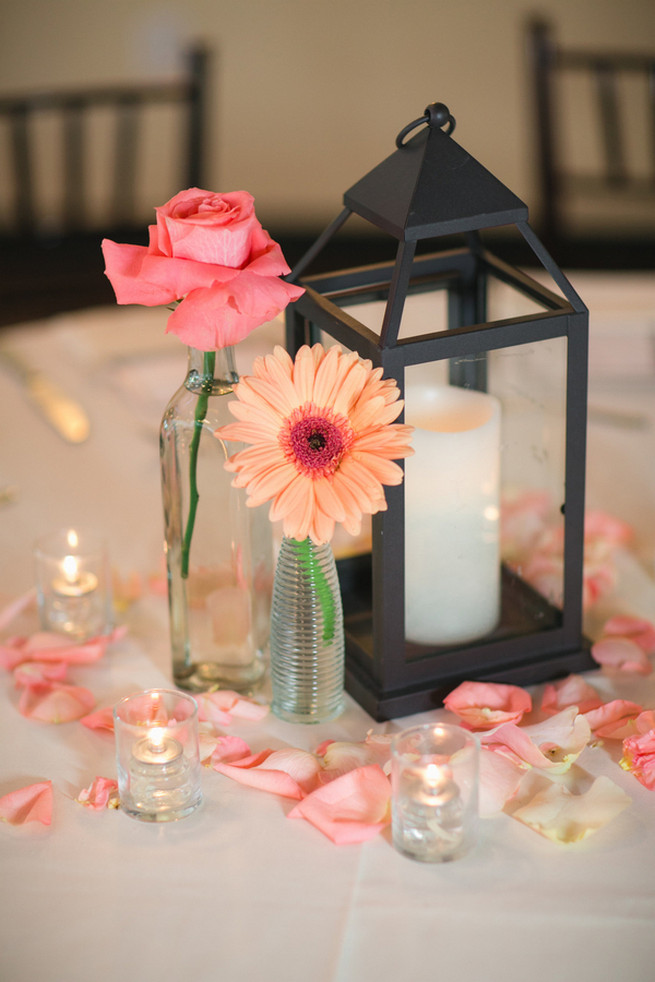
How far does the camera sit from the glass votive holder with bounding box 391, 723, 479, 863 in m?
0.75

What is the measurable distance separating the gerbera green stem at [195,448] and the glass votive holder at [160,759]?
148 millimetres

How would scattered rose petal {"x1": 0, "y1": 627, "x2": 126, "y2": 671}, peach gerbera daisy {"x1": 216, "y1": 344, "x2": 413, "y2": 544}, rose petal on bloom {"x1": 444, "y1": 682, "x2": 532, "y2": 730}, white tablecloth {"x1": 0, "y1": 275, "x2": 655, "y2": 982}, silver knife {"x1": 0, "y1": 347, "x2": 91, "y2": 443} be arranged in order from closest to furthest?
white tablecloth {"x1": 0, "y1": 275, "x2": 655, "y2": 982} < peach gerbera daisy {"x1": 216, "y1": 344, "x2": 413, "y2": 544} < rose petal on bloom {"x1": 444, "y1": 682, "x2": 532, "y2": 730} < scattered rose petal {"x1": 0, "y1": 627, "x2": 126, "y2": 671} < silver knife {"x1": 0, "y1": 347, "x2": 91, "y2": 443}

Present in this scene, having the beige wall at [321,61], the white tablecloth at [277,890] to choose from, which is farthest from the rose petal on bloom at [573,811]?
the beige wall at [321,61]

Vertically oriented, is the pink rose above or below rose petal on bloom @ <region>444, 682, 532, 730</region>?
above

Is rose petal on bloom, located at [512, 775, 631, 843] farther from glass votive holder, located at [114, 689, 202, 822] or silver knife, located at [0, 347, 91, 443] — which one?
silver knife, located at [0, 347, 91, 443]

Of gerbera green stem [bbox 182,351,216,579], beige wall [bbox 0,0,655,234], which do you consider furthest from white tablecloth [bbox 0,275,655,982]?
beige wall [bbox 0,0,655,234]

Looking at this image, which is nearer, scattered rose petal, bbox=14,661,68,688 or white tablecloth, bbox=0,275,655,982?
white tablecloth, bbox=0,275,655,982

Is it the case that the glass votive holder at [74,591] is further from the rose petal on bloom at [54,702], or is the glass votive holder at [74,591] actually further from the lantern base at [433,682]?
the lantern base at [433,682]

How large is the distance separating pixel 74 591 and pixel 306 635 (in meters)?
0.28

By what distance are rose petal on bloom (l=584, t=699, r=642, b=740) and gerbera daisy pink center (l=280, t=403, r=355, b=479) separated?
1.00 feet

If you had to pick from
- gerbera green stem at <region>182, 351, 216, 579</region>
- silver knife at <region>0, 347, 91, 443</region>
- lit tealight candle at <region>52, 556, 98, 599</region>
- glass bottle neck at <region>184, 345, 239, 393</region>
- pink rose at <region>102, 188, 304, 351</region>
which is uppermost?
pink rose at <region>102, 188, 304, 351</region>

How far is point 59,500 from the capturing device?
129 centimetres

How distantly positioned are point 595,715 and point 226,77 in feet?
11.5

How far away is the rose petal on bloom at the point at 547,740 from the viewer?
842mm
